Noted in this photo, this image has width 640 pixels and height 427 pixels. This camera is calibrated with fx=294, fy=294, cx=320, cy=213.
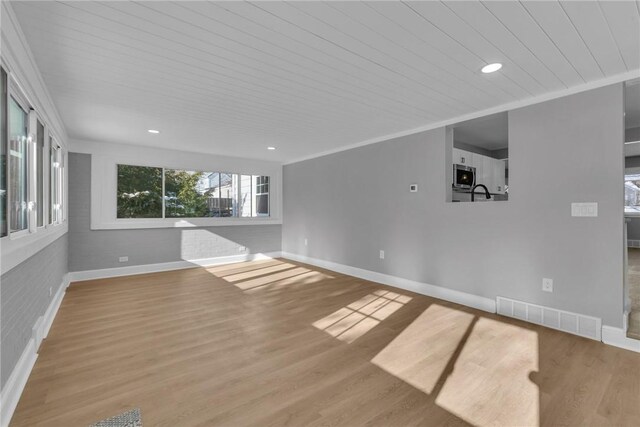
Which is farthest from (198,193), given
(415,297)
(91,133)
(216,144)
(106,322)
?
(415,297)

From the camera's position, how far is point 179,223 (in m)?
5.94

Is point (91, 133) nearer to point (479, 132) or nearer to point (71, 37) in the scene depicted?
point (71, 37)

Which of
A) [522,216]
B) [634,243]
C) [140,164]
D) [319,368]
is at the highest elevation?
[140,164]

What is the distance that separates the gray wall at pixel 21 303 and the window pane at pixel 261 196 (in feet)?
14.2

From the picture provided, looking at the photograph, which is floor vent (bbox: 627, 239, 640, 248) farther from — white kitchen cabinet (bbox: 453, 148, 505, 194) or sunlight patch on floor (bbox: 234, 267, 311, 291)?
sunlight patch on floor (bbox: 234, 267, 311, 291)

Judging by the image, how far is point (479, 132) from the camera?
461cm

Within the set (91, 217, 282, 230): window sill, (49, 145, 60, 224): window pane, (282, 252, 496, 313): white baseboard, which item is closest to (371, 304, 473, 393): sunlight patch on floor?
(282, 252, 496, 313): white baseboard

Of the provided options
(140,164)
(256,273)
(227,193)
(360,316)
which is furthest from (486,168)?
(140,164)

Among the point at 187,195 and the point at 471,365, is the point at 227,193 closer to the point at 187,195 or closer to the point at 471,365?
the point at 187,195

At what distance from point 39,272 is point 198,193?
3.72m

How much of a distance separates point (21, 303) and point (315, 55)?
2.80m

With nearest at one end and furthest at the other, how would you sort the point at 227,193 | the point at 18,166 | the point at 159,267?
the point at 18,166
the point at 159,267
the point at 227,193

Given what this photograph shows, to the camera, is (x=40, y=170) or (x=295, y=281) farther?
(x=295, y=281)

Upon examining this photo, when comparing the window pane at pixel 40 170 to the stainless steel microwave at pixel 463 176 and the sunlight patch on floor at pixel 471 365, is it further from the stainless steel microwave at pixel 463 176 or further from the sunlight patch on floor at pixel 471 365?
the stainless steel microwave at pixel 463 176
